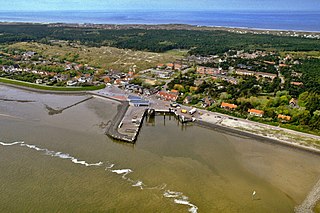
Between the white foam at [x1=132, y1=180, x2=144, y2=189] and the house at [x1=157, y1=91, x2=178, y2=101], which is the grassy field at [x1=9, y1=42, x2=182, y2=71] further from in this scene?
the white foam at [x1=132, y1=180, x2=144, y2=189]

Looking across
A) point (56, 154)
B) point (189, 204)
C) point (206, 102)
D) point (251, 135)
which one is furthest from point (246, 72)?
point (56, 154)

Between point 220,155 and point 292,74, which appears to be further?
point 292,74

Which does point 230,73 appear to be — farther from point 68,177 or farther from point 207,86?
point 68,177

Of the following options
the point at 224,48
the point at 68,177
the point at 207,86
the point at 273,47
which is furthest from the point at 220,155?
the point at 273,47

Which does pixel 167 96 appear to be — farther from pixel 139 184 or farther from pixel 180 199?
pixel 180 199

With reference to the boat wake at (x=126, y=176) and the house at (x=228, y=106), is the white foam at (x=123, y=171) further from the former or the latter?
the house at (x=228, y=106)

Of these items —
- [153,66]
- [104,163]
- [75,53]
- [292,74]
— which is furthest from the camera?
[75,53]
